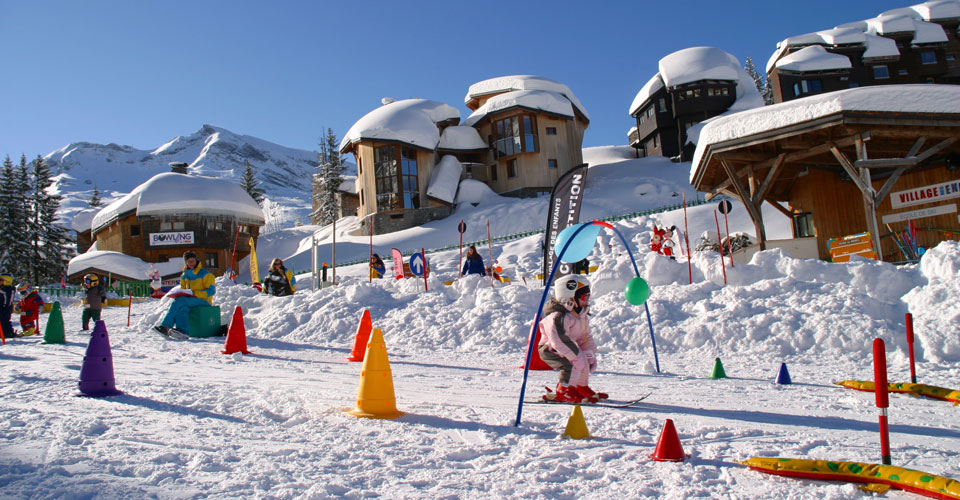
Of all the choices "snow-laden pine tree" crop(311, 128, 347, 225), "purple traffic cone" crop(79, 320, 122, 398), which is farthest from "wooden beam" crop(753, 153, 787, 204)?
"snow-laden pine tree" crop(311, 128, 347, 225)

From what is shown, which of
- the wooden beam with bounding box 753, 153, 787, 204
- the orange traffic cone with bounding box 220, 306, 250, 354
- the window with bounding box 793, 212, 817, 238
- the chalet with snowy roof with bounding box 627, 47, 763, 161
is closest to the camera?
the orange traffic cone with bounding box 220, 306, 250, 354

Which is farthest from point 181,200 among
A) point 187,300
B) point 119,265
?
point 187,300

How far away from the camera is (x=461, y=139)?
151 feet

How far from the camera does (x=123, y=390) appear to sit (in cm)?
642

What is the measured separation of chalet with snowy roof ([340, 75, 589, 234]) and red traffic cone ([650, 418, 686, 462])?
39.3 m

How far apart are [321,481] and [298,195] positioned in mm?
147321

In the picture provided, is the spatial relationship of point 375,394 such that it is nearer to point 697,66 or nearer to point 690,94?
point 690,94

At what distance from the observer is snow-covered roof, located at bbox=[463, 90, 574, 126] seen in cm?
4369

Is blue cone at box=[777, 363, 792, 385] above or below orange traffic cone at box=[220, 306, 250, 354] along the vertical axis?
below

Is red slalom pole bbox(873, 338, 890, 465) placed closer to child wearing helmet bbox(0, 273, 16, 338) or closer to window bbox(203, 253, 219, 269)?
child wearing helmet bbox(0, 273, 16, 338)

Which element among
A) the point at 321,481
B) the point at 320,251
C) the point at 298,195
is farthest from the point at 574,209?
the point at 298,195

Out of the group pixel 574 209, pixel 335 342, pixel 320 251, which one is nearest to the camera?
pixel 335 342

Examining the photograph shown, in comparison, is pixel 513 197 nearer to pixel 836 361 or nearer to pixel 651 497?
pixel 836 361

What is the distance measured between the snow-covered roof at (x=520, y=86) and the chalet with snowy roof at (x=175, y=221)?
21.1 metres
